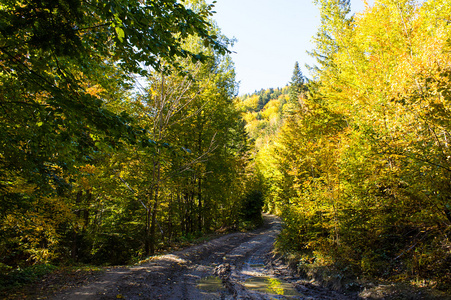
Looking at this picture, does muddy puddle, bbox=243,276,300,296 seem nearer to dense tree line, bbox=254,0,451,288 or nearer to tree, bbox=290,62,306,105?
dense tree line, bbox=254,0,451,288

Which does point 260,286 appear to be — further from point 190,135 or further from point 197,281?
point 190,135

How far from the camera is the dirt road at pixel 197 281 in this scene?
584 cm

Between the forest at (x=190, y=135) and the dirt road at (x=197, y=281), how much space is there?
46.7 inches

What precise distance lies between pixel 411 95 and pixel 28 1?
260 inches

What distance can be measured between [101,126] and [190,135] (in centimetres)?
1253

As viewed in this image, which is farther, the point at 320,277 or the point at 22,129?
the point at 320,277

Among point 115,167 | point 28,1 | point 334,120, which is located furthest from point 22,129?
point 334,120

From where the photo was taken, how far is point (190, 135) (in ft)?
50.7

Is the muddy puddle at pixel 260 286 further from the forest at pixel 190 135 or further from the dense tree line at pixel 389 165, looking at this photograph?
the dense tree line at pixel 389 165

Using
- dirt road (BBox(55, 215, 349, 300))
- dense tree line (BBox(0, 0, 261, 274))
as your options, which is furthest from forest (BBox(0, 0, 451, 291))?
dirt road (BBox(55, 215, 349, 300))

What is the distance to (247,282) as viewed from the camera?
765 cm

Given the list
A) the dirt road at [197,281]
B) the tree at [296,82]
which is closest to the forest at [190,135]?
the dirt road at [197,281]

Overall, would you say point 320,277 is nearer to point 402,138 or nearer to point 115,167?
point 402,138

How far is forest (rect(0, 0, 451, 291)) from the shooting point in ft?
10.5
